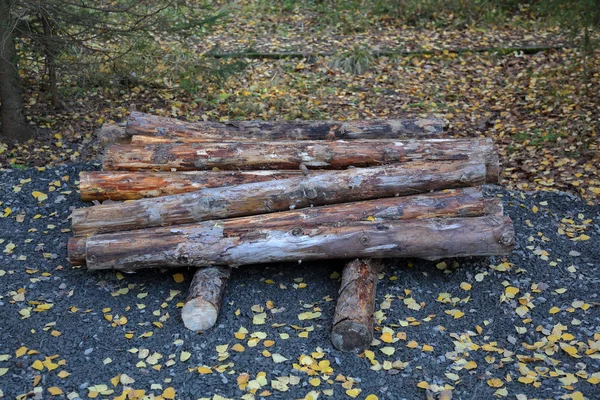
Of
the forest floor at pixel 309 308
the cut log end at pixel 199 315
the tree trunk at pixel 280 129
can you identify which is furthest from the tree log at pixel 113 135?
the cut log end at pixel 199 315

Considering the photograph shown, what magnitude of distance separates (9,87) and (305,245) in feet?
Result: 13.8

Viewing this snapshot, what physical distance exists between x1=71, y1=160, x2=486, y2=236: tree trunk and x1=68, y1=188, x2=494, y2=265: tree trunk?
12 cm

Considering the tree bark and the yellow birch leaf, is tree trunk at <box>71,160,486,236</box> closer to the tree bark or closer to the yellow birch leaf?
the tree bark

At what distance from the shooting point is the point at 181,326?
479 cm

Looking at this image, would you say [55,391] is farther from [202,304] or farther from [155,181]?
[155,181]

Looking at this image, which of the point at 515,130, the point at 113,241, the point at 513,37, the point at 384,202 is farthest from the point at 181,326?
the point at 513,37

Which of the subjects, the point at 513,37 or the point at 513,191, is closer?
the point at 513,191

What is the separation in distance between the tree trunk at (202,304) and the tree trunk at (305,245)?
0.68 ft

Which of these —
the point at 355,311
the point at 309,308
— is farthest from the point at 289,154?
the point at 355,311

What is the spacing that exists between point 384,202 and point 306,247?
0.80 meters

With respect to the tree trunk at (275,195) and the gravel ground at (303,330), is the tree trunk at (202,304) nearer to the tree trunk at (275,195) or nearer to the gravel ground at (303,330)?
the gravel ground at (303,330)

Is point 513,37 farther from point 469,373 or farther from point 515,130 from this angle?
point 469,373

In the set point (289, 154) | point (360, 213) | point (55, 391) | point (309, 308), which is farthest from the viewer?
point (289, 154)

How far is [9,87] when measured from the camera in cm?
720
